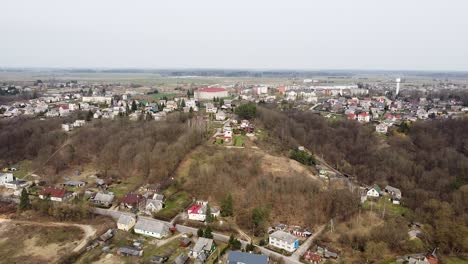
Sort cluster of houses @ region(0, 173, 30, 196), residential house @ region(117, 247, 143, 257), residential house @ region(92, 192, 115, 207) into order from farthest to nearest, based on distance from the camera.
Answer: cluster of houses @ region(0, 173, 30, 196), residential house @ region(92, 192, 115, 207), residential house @ region(117, 247, 143, 257)

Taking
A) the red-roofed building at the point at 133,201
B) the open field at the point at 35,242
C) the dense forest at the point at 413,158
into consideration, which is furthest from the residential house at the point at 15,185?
the dense forest at the point at 413,158

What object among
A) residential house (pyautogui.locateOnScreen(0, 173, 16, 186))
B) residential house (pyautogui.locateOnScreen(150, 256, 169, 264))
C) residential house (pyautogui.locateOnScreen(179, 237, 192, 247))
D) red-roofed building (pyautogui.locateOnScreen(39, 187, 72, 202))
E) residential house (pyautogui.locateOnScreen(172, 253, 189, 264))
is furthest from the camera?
residential house (pyautogui.locateOnScreen(0, 173, 16, 186))

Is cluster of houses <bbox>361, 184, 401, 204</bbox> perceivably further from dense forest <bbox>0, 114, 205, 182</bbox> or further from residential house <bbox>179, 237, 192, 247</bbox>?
dense forest <bbox>0, 114, 205, 182</bbox>

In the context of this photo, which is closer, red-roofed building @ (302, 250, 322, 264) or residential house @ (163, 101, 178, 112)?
red-roofed building @ (302, 250, 322, 264)

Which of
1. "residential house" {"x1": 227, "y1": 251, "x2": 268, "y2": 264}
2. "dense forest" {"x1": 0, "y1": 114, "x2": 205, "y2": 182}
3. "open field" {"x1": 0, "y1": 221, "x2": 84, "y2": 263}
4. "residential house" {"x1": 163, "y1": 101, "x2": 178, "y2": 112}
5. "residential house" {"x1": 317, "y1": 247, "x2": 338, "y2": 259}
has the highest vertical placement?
"residential house" {"x1": 163, "y1": 101, "x2": 178, "y2": 112}

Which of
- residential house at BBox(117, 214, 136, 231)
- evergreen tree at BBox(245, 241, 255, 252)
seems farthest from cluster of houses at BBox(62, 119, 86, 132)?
evergreen tree at BBox(245, 241, 255, 252)

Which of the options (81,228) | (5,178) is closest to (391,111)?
(81,228)

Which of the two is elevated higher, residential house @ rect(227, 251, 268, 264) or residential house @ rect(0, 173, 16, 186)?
residential house @ rect(0, 173, 16, 186)
